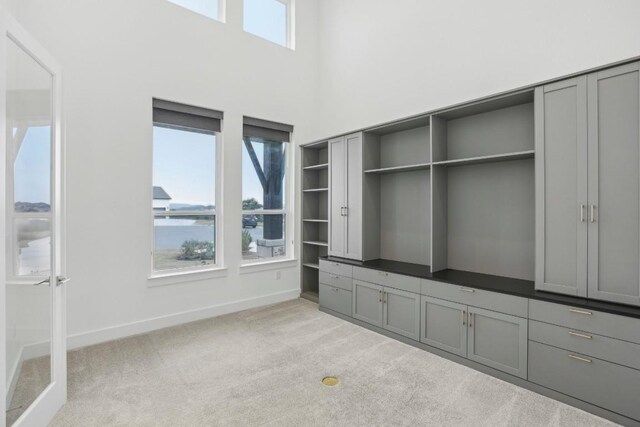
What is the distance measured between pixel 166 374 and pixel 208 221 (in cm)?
197

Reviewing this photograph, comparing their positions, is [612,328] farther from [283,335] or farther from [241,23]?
[241,23]

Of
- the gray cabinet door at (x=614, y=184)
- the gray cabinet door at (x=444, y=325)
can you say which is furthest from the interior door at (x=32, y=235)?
the gray cabinet door at (x=614, y=184)

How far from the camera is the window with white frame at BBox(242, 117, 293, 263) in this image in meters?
4.59

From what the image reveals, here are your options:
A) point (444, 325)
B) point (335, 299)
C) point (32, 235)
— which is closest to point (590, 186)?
point (444, 325)

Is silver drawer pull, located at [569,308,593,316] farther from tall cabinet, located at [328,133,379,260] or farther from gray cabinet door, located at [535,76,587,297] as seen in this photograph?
tall cabinet, located at [328,133,379,260]

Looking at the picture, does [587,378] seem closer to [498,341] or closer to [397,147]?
[498,341]

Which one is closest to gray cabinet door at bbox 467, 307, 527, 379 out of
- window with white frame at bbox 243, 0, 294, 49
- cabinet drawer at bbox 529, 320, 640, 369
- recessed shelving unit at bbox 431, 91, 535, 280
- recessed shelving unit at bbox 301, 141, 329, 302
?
cabinet drawer at bbox 529, 320, 640, 369

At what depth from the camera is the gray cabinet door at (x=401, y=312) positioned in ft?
10.5

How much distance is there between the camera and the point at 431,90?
149 inches

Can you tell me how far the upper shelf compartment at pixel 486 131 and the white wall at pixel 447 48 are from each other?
28 centimetres

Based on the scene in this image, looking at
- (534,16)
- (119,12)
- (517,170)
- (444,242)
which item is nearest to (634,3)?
(534,16)

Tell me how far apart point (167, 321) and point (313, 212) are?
98.8 inches

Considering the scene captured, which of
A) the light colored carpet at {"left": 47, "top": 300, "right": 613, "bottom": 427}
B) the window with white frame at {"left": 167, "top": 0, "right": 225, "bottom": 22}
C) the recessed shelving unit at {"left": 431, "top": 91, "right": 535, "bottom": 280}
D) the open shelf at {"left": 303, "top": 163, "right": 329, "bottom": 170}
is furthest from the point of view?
the open shelf at {"left": 303, "top": 163, "right": 329, "bottom": 170}

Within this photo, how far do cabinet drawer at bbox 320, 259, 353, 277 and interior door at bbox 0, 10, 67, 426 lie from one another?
2718 mm
